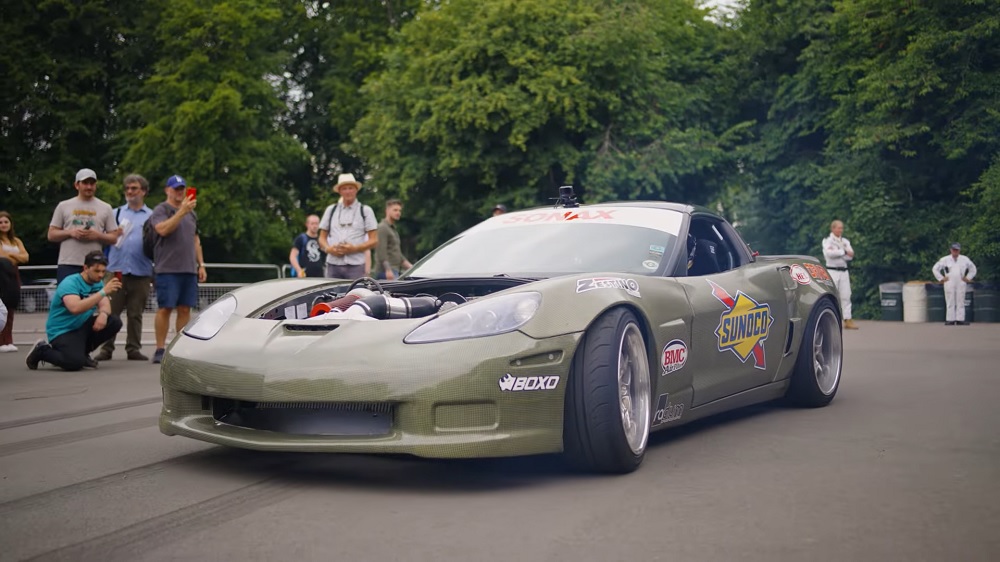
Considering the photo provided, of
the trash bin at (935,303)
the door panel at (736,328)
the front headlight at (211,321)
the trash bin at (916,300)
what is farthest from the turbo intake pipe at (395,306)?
the trash bin at (935,303)

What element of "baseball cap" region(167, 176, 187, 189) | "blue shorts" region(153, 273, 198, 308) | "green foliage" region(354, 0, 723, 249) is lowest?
"blue shorts" region(153, 273, 198, 308)

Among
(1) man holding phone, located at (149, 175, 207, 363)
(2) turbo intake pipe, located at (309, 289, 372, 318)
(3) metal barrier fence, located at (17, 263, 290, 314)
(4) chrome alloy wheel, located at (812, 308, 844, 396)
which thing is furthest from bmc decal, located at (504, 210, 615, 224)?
(3) metal barrier fence, located at (17, 263, 290, 314)

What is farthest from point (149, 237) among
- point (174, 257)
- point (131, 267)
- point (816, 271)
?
point (816, 271)

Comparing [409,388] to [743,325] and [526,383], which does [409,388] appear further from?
[743,325]

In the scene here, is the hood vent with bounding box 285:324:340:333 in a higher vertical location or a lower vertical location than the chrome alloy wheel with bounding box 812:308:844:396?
higher

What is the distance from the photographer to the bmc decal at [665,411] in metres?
5.54

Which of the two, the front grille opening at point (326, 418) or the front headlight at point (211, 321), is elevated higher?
the front headlight at point (211, 321)

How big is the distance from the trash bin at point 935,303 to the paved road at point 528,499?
757 inches

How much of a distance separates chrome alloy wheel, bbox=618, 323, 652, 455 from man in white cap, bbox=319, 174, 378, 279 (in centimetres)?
694

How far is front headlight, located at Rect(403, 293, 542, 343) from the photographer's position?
4922 mm

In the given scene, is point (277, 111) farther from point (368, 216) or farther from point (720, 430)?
point (720, 430)

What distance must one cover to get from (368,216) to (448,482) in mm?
7397

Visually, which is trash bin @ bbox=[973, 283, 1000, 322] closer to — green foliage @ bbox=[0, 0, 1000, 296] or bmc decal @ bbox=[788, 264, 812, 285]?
green foliage @ bbox=[0, 0, 1000, 296]

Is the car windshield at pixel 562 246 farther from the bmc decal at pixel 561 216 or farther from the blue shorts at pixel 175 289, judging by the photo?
the blue shorts at pixel 175 289
